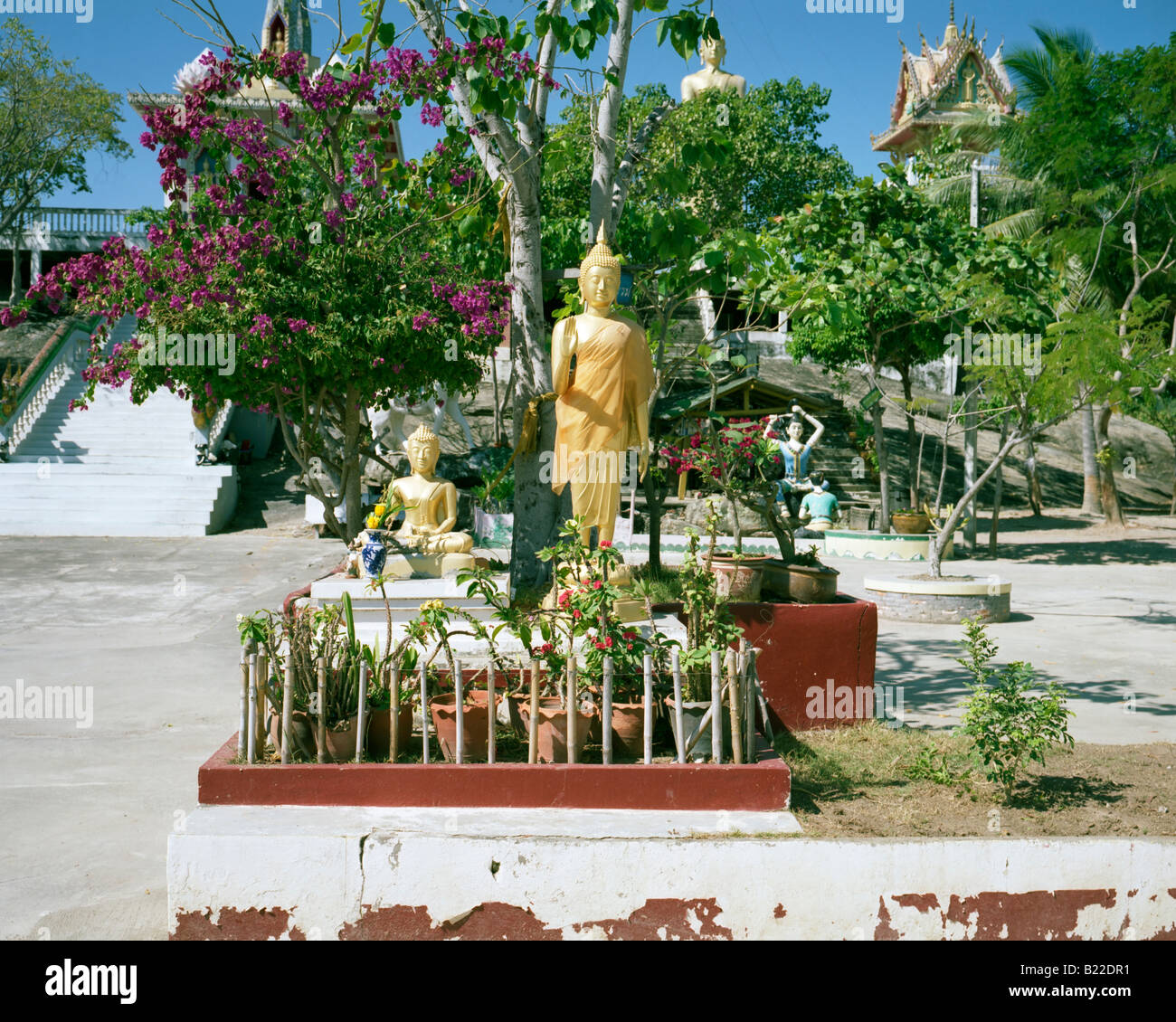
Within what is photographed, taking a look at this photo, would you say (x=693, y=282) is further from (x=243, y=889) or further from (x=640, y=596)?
(x=243, y=889)

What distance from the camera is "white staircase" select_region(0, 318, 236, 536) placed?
1772 centimetres

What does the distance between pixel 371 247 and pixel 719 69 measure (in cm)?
2911

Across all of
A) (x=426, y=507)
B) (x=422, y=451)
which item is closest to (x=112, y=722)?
(x=426, y=507)

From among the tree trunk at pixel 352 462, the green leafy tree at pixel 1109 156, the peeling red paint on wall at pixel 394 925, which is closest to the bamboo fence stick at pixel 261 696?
the peeling red paint on wall at pixel 394 925

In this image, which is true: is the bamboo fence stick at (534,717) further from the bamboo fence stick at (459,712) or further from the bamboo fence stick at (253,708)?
the bamboo fence stick at (253,708)

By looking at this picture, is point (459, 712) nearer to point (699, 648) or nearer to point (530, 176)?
point (699, 648)

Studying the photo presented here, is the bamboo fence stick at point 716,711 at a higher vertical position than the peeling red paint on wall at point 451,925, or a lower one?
higher

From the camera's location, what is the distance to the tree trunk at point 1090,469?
2225 centimetres

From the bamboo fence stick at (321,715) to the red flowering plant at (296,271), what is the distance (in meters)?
5.06

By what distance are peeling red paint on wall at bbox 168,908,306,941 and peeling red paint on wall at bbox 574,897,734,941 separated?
1.10 metres

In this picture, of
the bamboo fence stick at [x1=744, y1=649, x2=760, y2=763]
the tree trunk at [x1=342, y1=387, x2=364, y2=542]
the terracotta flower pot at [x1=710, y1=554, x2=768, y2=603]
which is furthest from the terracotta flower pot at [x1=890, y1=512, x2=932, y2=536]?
the bamboo fence stick at [x1=744, y1=649, x2=760, y2=763]

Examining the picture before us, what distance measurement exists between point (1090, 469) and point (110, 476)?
20.3 m

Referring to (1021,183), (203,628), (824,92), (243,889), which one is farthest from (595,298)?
(824,92)

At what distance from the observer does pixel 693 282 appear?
27.5 ft
